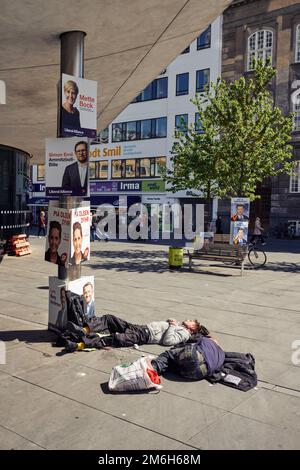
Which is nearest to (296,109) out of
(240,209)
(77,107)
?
(240,209)

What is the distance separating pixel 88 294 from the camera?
757 cm

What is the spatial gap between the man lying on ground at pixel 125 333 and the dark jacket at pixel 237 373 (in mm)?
1045

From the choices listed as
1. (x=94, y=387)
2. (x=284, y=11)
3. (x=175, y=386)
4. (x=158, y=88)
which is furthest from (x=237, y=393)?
(x=158, y=88)

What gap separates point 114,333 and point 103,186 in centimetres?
3793

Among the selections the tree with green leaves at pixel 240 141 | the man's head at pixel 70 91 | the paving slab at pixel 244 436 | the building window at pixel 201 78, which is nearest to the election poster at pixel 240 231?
the tree with green leaves at pixel 240 141

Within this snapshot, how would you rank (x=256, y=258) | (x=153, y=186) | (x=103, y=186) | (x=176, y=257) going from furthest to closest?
(x=103, y=186) < (x=153, y=186) < (x=256, y=258) < (x=176, y=257)

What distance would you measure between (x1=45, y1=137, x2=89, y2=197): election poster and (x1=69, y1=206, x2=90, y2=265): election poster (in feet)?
1.09

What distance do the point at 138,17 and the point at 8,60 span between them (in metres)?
3.03

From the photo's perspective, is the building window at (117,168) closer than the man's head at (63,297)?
No

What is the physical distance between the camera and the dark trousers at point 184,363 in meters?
5.59

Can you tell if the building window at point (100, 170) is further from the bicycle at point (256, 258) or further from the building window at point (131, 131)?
the bicycle at point (256, 258)

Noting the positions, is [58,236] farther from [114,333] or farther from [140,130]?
[140,130]

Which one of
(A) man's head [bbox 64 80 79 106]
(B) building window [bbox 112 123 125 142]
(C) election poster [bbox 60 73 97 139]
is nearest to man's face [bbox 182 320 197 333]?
(C) election poster [bbox 60 73 97 139]

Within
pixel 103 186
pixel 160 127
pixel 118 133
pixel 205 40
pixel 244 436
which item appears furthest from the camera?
pixel 103 186
